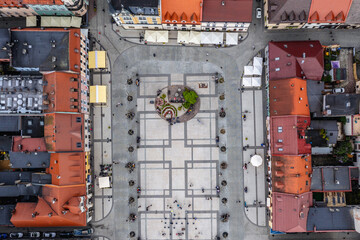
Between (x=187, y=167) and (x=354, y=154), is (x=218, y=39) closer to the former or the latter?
(x=187, y=167)

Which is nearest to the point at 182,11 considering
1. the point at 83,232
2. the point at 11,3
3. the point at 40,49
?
the point at 40,49

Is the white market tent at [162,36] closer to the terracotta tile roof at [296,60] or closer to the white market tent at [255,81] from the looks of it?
the white market tent at [255,81]

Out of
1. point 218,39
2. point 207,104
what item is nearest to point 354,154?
point 207,104

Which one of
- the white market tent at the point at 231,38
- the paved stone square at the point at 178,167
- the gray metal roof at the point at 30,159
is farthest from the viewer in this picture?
the paved stone square at the point at 178,167

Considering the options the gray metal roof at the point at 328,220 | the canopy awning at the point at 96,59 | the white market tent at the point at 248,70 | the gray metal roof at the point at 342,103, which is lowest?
the gray metal roof at the point at 328,220

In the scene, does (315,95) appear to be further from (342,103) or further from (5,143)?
(5,143)

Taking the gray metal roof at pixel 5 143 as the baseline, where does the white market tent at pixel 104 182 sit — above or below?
below

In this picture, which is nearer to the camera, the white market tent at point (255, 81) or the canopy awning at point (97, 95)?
the white market tent at point (255, 81)

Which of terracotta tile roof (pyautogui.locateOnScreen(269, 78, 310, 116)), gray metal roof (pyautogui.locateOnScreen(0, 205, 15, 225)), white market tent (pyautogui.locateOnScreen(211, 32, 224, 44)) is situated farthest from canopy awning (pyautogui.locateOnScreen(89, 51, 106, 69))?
terracotta tile roof (pyautogui.locateOnScreen(269, 78, 310, 116))

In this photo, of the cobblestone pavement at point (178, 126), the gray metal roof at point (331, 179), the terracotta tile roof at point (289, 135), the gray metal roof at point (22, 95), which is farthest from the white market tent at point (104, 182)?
the gray metal roof at point (331, 179)
